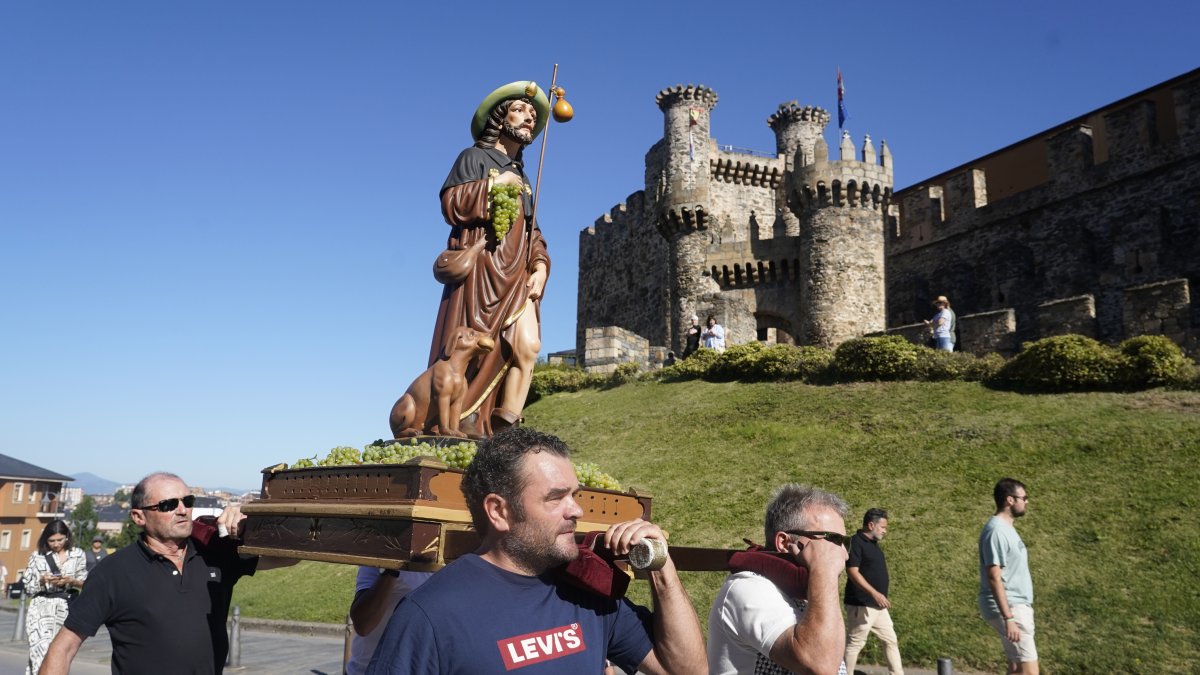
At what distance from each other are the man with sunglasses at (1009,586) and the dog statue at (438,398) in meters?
4.11

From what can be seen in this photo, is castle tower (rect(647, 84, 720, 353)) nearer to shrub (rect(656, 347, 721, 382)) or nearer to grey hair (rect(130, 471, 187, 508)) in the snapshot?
shrub (rect(656, 347, 721, 382))

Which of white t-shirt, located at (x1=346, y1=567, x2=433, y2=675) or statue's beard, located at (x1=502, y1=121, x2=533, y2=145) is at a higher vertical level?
statue's beard, located at (x1=502, y1=121, x2=533, y2=145)

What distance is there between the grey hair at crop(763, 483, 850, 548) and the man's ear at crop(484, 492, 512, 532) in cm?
113

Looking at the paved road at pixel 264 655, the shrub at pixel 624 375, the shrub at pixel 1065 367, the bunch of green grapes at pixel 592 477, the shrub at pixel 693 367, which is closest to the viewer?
the bunch of green grapes at pixel 592 477

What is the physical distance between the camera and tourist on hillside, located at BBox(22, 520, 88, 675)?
22.3 feet

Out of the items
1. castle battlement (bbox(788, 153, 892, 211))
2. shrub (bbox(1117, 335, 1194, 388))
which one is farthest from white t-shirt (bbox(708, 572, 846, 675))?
castle battlement (bbox(788, 153, 892, 211))

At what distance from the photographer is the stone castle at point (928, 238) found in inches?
997

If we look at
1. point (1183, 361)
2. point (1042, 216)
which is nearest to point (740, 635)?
point (1183, 361)

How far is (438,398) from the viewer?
4.93 m

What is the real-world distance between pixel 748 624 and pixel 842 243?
92.6ft

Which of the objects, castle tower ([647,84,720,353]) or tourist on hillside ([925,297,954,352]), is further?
castle tower ([647,84,720,353])

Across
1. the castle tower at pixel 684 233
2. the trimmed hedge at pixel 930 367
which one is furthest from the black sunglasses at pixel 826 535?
the castle tower at pixel 684 233

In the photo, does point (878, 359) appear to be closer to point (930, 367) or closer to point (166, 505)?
point (930, 367)

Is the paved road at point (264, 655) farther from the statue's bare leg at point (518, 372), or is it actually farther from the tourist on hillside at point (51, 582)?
the statue's bare leg at point (518, 372)
